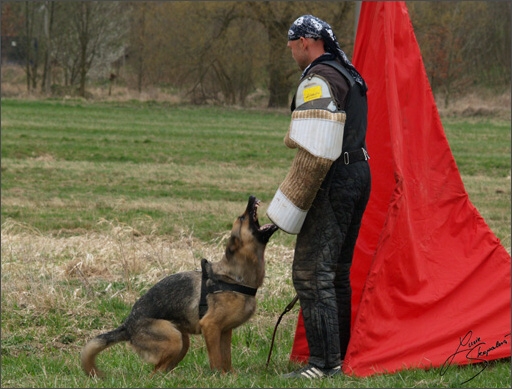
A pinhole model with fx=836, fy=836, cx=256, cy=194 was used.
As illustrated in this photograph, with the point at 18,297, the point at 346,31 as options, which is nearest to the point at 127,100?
the point at 346,31

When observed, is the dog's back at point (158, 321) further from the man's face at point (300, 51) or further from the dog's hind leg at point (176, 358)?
the man's face at point (300, 51)

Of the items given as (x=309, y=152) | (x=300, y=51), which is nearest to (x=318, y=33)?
(x=300, y=51)

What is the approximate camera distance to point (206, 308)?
579cm

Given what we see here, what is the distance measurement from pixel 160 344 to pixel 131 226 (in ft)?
21.0

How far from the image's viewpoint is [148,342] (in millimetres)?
5855

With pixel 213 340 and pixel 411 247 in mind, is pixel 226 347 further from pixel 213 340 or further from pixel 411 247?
pixel 411 247

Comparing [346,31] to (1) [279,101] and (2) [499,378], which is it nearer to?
(1) [279,101]

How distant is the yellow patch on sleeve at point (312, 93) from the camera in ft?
17.3

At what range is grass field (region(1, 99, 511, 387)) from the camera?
20.3 feet

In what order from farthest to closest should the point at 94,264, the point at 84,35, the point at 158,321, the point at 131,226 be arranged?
1. the point at 84,35
2. the point at 131,226
3. the point at 94,264
4. the point at 158,321

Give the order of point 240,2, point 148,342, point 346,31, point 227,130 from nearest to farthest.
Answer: point 148,342
point 227,130
point 346,31
point 240,2

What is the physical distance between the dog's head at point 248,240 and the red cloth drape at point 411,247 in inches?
31.1

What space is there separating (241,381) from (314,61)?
2.14 meters

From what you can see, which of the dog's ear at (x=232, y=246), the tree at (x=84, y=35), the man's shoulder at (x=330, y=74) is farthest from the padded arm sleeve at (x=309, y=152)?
the tree at (x=84, y=35)
